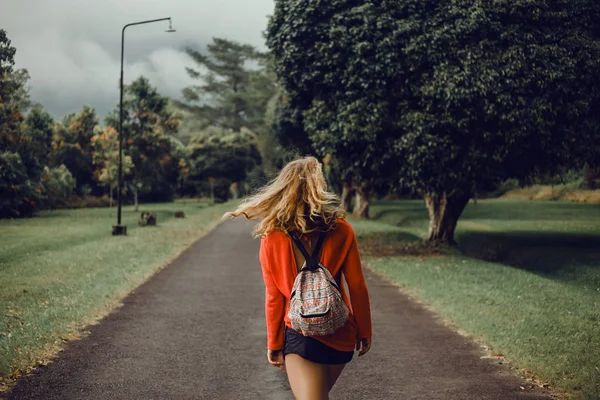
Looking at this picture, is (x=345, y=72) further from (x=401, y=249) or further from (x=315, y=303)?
(x=315, y=303)

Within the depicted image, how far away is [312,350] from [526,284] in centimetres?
876

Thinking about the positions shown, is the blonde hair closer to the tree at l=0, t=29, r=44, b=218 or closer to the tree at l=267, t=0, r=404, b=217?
the tree at l=0, t=29, r=44, b=218

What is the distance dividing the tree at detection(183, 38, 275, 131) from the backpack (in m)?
67.8

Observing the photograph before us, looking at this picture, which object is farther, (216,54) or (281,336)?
(216,54)

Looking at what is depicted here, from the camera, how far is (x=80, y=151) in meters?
31.9

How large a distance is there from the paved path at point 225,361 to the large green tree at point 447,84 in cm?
541

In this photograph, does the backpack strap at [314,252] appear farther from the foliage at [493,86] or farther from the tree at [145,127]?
the tree at [145,127]

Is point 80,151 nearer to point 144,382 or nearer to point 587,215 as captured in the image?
point 587,215

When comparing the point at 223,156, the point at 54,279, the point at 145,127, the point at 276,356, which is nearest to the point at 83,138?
the point at 145,127

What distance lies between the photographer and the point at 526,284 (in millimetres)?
11039

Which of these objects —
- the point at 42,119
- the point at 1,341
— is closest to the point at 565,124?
the point at 42,119

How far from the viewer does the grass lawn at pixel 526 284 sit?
20.5 ft

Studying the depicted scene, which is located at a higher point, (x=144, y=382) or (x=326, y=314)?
(x=326, y=314)

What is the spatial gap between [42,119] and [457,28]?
348 inches
